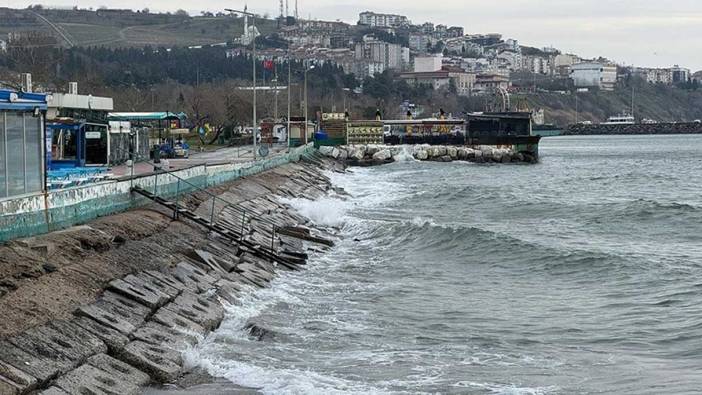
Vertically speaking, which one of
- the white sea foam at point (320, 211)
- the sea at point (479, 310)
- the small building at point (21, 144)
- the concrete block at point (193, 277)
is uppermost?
the small building at point (21, 144)

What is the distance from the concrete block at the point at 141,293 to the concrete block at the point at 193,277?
1790 mm

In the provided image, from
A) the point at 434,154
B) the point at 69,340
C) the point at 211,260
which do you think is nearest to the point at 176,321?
the point at 69,340

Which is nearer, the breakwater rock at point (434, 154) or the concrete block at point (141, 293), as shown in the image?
the concrete block at point (141, 293)

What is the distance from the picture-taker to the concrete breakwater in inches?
514

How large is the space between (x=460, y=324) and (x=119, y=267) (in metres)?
6.15

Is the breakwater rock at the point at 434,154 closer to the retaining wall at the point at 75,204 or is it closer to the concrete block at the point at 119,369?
the retaining wall at the point at 75,204

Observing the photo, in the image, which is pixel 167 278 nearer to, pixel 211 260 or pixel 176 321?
pixel 176 321

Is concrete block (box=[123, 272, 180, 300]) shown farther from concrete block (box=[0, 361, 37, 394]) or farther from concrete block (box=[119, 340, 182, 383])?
concrete block (box=[0, 361, 37, 394])

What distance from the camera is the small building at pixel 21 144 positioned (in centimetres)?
1941

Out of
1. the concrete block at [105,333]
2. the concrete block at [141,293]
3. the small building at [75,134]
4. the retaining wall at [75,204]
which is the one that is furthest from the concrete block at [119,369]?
the small building at [75,134]

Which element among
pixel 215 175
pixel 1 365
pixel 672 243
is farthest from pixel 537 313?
pixel 215 175

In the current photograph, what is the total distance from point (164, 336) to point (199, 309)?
2562mm

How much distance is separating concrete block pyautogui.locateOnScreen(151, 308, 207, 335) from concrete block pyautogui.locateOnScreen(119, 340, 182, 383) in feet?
4.57

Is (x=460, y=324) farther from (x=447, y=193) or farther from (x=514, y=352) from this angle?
(x=447, y=193)
